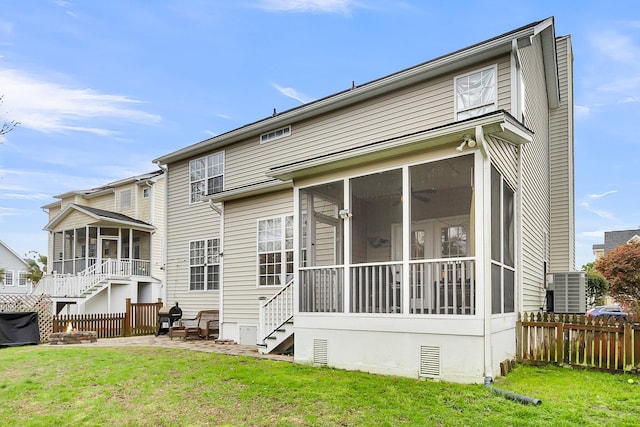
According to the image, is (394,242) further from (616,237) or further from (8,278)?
(616,237)

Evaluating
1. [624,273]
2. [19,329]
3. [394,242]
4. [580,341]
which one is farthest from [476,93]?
[624,273]

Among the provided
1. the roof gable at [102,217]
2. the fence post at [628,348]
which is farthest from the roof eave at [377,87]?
the roof gable at [102,217]

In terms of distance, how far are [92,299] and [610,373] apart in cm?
1886

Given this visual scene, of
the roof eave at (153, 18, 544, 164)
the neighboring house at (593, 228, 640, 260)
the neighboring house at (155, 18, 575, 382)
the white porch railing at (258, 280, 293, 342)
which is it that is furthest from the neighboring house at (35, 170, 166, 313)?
the neighboring house at (593, 228, 640, 260)

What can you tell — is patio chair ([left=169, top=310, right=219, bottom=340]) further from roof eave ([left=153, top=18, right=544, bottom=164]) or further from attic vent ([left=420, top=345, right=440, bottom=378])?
attic vent ([left=420, top=345, right=440, bottom=378])

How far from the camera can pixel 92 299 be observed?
19.9 metres

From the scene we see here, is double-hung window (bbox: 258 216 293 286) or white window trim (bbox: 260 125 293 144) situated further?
white window trim (bbox: 260 125 293 144)

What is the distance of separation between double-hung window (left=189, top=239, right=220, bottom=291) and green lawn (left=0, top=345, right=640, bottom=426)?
6236mm

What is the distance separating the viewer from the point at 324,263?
1074 cm

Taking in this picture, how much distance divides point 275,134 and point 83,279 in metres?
11.2

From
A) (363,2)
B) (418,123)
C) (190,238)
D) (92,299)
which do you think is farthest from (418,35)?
(92,299)

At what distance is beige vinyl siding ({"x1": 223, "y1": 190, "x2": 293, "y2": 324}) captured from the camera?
1221 cm

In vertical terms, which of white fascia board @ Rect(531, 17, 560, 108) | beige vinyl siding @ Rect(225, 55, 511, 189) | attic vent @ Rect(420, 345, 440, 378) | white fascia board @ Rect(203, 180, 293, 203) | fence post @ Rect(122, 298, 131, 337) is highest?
white fascia board @ Rect(531, 17, 560, 108)

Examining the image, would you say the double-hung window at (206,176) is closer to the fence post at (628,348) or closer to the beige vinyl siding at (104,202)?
the beige vinyl siding at (104,202)
